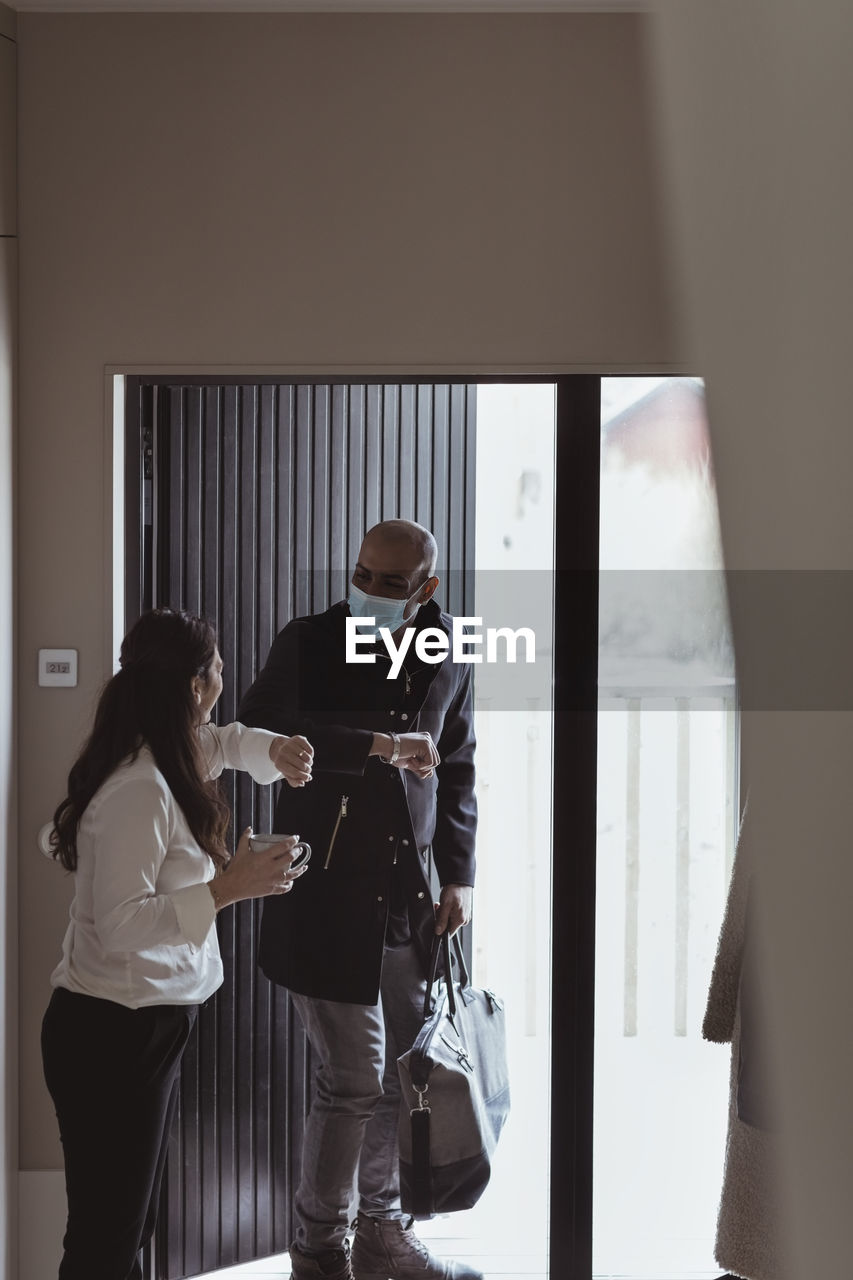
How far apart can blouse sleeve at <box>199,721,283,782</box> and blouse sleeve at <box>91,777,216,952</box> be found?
0.45m

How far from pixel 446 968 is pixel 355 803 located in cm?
40

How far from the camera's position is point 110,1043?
1.69 m

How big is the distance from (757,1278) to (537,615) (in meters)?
1.25

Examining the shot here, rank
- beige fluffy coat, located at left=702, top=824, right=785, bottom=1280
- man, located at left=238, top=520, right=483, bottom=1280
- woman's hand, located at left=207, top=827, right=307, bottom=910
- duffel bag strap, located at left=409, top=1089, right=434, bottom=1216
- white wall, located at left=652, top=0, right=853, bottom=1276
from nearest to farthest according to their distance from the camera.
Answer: white wall, located at left=652, top=0, right=853, bottom=1276 < beige fluffy coat, located at left=702, top=824, right=785, bottom=1280 < woman's hand, located at left=207, top=827, right=307, bottom=910 < duffel bag strap, located at left=409, top=1089, right=434, bottom=1216 < man, located at left=238, top=520, right=483, bottom=1280

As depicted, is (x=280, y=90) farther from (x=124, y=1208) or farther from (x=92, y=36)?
(x=124, y=1208)

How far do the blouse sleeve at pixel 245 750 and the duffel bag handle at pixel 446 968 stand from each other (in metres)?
0.49

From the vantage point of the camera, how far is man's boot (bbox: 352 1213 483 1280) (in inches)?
82.7

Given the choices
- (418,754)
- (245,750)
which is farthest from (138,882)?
(418,754)

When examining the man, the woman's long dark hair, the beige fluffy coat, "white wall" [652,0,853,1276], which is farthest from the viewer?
the man

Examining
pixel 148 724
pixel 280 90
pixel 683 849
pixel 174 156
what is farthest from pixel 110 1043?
pixel 280 90

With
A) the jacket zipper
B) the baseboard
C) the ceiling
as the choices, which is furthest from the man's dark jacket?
the ceiling

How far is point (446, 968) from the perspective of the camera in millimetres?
2127

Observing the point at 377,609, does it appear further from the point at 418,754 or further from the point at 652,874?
the point at 652,874

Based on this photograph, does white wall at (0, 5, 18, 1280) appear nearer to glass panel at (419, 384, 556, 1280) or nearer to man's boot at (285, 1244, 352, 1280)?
man's boot at (285, 1244, 352, 1280)
